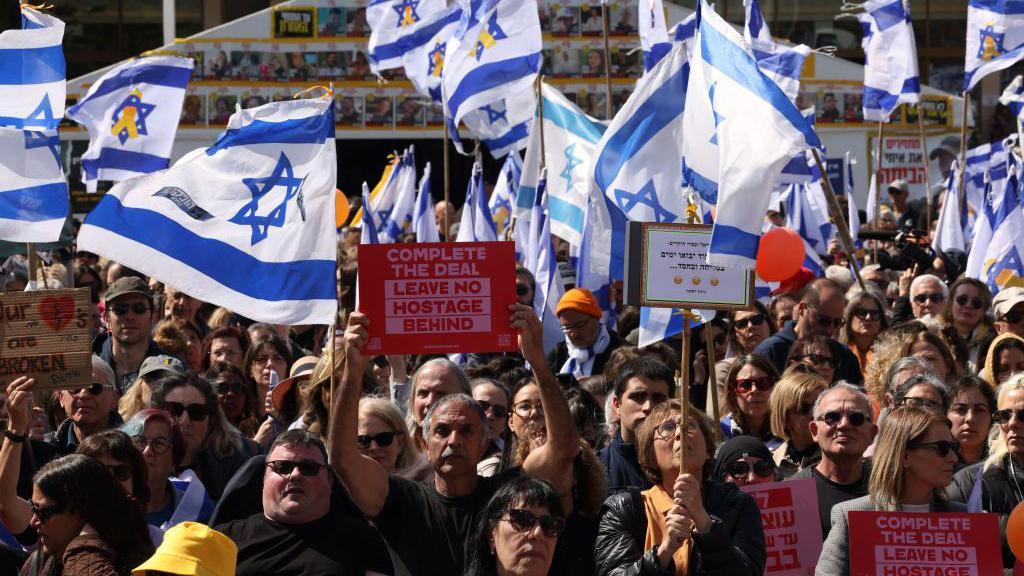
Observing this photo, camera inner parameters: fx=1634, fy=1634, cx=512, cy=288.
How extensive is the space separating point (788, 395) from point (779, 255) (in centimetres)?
461

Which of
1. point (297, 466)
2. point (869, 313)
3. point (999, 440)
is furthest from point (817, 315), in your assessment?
point (297, 466)

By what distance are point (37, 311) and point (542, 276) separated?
15.5ft

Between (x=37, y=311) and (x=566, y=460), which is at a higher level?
(x=37, y=311)

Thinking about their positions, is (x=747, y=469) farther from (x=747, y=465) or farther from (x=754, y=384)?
(x=754, y=384)

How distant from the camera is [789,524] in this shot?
5.39 meters

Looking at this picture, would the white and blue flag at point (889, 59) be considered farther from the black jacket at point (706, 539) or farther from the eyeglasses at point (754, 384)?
the black jacket at point (706, 539)

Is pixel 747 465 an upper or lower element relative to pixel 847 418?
lower

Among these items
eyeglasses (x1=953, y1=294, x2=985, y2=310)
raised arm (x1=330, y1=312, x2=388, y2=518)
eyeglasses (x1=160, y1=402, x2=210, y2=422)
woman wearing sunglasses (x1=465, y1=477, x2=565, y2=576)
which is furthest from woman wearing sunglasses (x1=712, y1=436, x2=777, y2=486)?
eyeglasses (x1=953, y1=294, x2=985, y2=310)

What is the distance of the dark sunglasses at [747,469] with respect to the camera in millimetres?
5805

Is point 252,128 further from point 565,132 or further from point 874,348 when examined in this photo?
point 565,132

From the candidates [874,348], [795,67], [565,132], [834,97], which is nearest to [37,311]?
[874,348]

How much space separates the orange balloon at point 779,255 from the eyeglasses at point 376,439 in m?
5.77

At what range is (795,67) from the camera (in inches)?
495

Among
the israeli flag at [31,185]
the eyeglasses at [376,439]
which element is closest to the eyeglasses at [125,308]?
the israeli flag at [31,185]
